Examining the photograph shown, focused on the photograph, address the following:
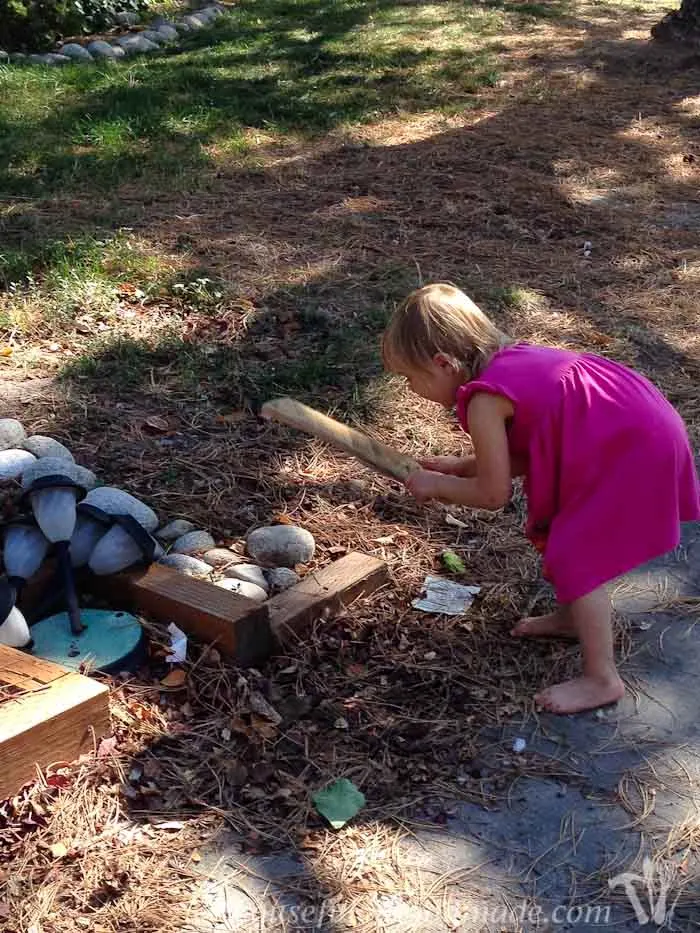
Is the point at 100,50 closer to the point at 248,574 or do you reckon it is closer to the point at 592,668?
the point at 248,574

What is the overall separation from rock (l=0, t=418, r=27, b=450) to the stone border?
6.57 meters

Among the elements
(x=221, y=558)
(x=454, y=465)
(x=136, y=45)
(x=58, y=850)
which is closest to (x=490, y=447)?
(x=454, y=465)

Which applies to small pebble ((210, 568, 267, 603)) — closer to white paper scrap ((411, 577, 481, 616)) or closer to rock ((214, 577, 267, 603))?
rock ((214, 577, 267, 603))

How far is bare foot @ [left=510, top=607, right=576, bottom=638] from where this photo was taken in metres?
2.74

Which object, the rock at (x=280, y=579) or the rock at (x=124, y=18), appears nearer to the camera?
the rock at (x=280, y=579)

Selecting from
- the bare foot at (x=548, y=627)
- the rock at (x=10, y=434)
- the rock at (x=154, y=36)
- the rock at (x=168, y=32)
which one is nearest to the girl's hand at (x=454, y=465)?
the bare foot at (x=548, y=627)

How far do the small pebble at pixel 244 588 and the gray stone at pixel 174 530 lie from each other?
0.28 m

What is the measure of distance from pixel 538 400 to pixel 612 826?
92 centimetres

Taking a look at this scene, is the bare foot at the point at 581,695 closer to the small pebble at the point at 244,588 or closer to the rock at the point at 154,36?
the small pebble at the point at 244,588

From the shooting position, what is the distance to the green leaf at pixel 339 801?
2.16 metres

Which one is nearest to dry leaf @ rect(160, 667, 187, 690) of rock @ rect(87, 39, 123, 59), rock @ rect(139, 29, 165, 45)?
rock @ rect(87, 39, 123, 59)

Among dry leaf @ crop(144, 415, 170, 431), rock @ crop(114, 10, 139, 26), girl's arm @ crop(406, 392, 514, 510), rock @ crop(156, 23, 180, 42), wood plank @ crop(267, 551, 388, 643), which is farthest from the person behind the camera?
rock @ crop(114, 10, 139, 26)

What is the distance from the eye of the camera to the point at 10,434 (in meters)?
3.27

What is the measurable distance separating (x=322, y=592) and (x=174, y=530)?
1.80 ft
